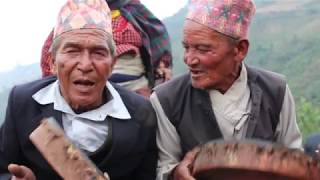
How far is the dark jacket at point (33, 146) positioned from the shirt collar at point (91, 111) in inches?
1.0

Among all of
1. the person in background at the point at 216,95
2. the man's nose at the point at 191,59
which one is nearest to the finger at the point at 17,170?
the person in background at the point at 216,95

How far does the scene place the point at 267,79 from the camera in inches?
146

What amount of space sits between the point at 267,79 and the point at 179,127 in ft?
1.68

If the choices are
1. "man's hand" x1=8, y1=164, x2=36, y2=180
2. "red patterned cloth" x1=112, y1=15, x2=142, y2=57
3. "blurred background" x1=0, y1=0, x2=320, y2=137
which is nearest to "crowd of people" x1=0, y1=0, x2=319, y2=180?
"man's hand" x1=8, y1=164, x2=36, y2=180

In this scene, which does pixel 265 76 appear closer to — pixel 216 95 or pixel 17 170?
pixel 216 95

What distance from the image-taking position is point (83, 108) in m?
3.45

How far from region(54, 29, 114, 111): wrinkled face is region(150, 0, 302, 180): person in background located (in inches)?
15.8

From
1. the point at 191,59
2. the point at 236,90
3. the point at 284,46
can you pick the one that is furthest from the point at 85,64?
the point at 284,46

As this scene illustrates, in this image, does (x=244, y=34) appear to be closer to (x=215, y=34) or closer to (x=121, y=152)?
(x=215, y=34)

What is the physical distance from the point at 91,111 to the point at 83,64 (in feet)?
0.91

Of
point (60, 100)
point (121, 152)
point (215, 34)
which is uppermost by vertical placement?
point (215, 34)

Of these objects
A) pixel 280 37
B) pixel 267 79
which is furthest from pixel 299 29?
pixel 267 79

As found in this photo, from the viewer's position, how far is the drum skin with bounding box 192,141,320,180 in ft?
8.95

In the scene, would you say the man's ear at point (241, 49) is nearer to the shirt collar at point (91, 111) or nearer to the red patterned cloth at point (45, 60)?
the shirt collar at point (91, 111)
